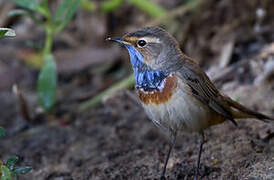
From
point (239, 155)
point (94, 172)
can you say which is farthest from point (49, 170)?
point (239, 155)

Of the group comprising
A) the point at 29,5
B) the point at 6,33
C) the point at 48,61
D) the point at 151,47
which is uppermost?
the point at 29,5

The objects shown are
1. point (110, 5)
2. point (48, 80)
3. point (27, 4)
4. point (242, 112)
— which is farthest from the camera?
point (110, 5)

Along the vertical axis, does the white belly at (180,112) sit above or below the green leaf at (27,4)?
below

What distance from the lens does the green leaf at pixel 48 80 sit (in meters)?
5.10

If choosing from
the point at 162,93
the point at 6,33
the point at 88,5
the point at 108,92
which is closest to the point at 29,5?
the point at 108,92

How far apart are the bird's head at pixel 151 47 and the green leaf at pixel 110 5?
2624 mm

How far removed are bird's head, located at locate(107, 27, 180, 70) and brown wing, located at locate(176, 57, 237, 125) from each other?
17cm

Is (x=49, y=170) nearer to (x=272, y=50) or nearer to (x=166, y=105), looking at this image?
(x=166, y=105)

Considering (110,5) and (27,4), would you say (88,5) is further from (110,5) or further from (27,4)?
(27,4)

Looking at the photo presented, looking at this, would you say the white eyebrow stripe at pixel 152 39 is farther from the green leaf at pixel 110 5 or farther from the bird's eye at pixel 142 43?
the green leaf at pixel 110 5

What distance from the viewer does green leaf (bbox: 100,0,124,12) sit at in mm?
6252

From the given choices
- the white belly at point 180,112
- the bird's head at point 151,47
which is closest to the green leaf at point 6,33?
the bird's head at point 151,47

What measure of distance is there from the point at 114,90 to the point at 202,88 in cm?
220

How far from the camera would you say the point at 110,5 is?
6.36m
